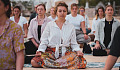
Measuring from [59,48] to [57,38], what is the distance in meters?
0.20

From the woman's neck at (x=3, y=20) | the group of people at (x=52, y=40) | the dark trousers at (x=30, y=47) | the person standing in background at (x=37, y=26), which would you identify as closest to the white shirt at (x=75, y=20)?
the group of people at (x=52, y=40)

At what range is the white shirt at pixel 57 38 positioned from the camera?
4621 mm

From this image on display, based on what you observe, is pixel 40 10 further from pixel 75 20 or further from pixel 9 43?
pixel 9 43

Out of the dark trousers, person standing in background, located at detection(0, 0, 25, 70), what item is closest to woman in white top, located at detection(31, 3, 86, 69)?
the dark trousers

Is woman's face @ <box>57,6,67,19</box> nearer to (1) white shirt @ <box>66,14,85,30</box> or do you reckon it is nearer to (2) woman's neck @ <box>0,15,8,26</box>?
(1) white shirt @ <box>66,14,85,30</box>

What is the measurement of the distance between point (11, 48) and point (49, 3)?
7718 millimetres

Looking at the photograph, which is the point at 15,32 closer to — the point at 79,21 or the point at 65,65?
the point at 65,65

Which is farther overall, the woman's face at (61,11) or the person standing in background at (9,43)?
the woman's face at (61,11)

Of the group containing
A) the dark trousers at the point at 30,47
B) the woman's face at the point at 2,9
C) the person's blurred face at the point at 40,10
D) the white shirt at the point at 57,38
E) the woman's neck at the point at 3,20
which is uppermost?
the person's blurred face at the point at 40,10

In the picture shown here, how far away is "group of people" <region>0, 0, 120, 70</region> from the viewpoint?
7.47 feet

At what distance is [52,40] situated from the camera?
464 centimetres

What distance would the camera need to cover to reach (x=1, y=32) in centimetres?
229

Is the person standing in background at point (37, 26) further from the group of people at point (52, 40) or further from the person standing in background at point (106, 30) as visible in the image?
the person standing in background at point (106, 30)

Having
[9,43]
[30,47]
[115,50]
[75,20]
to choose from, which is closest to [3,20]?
[9,43]
